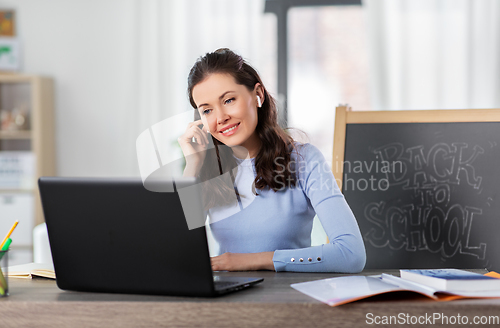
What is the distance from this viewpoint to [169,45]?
3.35m

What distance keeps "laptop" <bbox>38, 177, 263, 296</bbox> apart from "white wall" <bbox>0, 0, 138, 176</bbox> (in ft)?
8.75

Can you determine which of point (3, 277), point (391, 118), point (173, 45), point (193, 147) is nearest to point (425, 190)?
point (391, 118)

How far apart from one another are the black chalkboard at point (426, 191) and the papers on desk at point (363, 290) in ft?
2.64

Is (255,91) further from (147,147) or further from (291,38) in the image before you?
(291,38)

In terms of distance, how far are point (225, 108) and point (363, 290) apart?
80cm

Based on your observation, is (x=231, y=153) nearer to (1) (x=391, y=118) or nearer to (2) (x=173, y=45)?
(1) (x=391, y=118)

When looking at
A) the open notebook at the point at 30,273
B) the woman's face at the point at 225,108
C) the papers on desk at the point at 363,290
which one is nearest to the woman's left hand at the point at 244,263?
the papers on desk at the point at 363,290

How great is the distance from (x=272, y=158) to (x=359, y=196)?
0.42m

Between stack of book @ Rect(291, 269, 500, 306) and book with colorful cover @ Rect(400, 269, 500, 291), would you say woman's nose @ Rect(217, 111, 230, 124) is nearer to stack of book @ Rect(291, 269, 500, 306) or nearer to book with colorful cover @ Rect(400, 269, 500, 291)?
stack of book @ Rect(291, 269, 500, 306)

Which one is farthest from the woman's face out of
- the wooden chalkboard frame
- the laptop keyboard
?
the laptop keyboard

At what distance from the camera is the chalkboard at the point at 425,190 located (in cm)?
160

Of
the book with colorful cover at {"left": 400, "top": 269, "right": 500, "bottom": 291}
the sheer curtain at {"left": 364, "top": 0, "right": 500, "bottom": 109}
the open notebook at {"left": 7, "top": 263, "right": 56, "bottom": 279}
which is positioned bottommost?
the open notebook at {"left": 7, "top": 263, "right": 56, "bottom": 279}

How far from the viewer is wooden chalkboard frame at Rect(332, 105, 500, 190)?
164cm

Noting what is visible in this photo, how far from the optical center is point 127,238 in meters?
0.79
